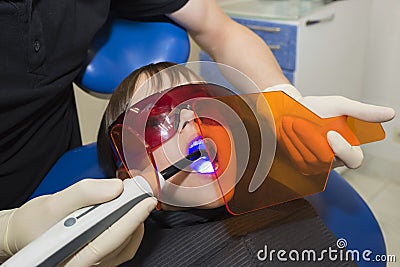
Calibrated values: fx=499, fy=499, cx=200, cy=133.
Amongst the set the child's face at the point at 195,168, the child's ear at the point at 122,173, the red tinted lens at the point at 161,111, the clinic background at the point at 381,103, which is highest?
the red tinted lens at the point at 161,111

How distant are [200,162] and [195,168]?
0.01m

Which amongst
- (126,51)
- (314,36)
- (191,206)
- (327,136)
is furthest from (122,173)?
(314,36)

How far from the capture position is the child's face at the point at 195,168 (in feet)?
2.32

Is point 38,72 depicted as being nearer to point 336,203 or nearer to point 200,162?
point 200,162

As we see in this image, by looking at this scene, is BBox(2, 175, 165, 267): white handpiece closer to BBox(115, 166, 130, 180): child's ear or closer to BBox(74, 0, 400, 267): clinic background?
BBox(115, 166, 130, 180): child's ear

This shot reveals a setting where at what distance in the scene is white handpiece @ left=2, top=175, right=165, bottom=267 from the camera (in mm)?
531

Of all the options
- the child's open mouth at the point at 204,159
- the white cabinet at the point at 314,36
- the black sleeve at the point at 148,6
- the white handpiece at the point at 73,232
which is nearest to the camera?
the white handpiece at the point at 73,232

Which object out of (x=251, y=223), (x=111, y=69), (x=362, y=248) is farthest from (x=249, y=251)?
(x=111, y=69)

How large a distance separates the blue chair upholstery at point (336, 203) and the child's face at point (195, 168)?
22 centimetres

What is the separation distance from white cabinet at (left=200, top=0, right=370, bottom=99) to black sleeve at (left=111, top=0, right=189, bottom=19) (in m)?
0.72

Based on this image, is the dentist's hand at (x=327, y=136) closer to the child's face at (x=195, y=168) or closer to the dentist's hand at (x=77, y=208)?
the child's face at (x=195, y=168)

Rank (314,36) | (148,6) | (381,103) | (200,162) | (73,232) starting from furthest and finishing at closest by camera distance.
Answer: (381,103), (314,36), (148,6), (200,162), (73,232)

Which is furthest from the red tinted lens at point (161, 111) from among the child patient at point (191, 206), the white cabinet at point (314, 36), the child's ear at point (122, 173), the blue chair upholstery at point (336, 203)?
the white cabinet at point (314, 36)

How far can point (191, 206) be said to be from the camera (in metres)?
0.80
